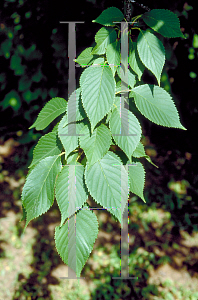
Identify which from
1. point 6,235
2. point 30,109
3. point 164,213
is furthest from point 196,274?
point 30,109

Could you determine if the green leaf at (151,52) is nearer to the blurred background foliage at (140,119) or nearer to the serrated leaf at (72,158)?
the serrated leaf at (72,158)

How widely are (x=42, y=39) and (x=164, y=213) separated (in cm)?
221

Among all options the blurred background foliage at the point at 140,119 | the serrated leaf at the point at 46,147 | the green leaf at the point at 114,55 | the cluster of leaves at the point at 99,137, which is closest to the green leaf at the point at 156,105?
the cluster of leaves at the point at 99,137

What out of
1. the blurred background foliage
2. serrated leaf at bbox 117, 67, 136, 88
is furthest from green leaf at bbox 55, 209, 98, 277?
the blurred background foliage

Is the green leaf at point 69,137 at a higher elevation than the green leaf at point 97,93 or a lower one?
lower

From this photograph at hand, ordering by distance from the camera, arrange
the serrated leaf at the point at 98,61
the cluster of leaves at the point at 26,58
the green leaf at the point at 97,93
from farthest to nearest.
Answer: the cluster of leaves at the point at 26,58 → the serrated leaf at the point at 98,61 → the green leaf at the point at 97,93

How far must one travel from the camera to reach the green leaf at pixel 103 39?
92cm

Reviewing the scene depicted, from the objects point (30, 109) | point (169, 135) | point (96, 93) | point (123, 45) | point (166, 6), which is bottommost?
point (169, 135)

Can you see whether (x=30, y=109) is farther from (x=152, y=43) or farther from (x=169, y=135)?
(x=152, y=43)

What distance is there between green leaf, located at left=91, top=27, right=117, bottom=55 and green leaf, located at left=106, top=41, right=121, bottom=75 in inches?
0.7

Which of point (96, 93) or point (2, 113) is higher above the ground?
point (96, 93)

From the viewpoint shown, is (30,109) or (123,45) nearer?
(123,45)

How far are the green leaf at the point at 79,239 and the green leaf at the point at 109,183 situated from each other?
126mm

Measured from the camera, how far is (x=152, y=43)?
0.93m
